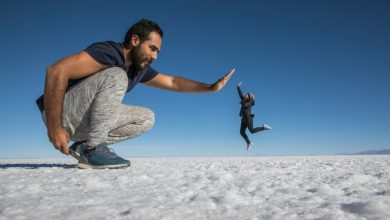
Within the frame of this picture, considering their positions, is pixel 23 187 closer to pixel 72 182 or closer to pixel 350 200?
pixel 72 182

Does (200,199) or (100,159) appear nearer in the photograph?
(200,199)

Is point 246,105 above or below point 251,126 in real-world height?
above

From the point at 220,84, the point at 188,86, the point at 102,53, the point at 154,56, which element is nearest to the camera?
the point at 102,53

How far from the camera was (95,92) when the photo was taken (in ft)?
9.45

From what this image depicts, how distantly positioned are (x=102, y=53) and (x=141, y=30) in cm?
53

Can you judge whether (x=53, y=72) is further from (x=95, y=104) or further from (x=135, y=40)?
(x=135, y=40)

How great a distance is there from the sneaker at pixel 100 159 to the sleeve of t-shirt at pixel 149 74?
129cm

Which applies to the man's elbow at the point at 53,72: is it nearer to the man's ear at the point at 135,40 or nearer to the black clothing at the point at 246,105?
the man's ear at the point at 135,40

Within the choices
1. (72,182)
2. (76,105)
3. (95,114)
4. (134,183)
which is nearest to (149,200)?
(134,183)

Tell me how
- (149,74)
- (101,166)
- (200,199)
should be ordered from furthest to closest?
(149,74), (101,166), (200,199)

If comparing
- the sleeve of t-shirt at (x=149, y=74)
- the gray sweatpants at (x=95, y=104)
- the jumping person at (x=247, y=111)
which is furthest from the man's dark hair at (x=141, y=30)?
the jumping person at (x=247, y=111)

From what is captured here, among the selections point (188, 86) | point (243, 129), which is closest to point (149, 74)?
point (188, 86)

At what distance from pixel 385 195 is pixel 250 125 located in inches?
393

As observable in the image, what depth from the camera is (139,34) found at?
3.09 m
